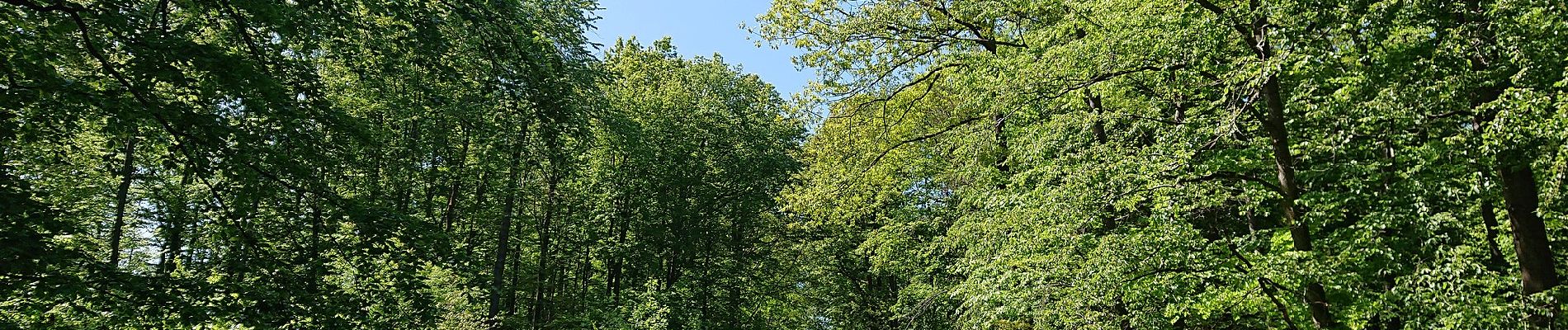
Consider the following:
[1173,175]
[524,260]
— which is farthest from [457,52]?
[524,260]

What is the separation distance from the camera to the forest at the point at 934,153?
5.50 metres

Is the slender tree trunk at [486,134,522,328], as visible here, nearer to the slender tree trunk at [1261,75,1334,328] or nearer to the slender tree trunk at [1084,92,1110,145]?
the slender tree trunk at [1084,92,1110,145]

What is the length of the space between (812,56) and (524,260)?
1320cm

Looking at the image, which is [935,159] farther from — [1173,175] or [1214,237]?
[1173,175]

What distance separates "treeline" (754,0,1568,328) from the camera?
7.97 metres

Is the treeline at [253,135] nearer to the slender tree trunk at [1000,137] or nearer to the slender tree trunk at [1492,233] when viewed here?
the slender tree trunk at [1000,137]

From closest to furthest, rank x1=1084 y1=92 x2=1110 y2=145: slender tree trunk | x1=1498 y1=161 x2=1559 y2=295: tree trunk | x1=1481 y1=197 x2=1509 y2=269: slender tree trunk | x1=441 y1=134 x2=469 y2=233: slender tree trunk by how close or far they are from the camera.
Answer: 1. x1=1498 y1=161 x2=1559 y2=295: tree trunk
2. x1=1481 y1=197 x2=1509 y2=269: slender tree trunk
3. x1=1084 y1=92 x2=1110 y2=145: slender tree trunk
4. x1=441 y1=134 x2=469 y2=233: slender tree trunk

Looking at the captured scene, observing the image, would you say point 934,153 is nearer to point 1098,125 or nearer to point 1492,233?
point 1098,125

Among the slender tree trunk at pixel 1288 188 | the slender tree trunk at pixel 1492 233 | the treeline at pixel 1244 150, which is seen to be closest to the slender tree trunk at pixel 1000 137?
the treeline at pixel 1244 150

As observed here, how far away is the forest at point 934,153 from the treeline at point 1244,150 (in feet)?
0.15

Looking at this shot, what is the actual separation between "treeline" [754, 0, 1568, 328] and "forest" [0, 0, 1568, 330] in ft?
0.15

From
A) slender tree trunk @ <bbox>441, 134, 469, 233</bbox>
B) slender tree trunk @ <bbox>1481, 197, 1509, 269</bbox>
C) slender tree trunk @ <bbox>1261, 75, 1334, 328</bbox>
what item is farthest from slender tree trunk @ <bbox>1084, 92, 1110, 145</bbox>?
slender tree trunk @ <bbox>441, 134, 469, 233</bbox>

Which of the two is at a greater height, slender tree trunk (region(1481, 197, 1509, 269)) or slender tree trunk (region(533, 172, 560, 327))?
slender tree trunk (region(533, 172, 560, 327))

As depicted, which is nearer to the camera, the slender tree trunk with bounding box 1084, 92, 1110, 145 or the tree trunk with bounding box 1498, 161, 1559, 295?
the tree trunk with bounding box 1498, 161, 1559, 295
